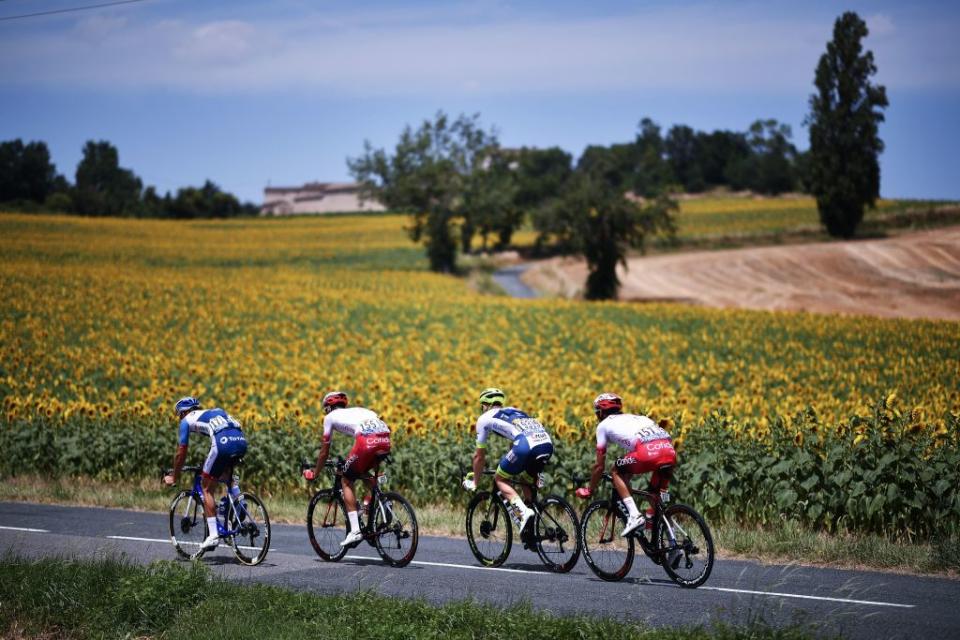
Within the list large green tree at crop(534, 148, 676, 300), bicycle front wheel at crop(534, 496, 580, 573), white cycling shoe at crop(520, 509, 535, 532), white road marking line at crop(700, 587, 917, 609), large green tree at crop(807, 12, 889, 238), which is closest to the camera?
white road marking line at crop(700, 587, 917, 609)

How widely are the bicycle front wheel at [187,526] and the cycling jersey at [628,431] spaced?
5.33m

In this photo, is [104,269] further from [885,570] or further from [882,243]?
[885,570]

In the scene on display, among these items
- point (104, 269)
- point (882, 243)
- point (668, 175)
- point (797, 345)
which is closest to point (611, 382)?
point (797, 345)

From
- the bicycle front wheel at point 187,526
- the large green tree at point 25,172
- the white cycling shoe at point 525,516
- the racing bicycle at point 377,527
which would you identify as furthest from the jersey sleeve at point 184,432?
the large green tree at point 25,172

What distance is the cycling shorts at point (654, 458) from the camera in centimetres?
1064

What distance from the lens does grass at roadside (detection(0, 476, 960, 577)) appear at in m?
11.9

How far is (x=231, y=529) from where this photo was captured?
12461 millimetres

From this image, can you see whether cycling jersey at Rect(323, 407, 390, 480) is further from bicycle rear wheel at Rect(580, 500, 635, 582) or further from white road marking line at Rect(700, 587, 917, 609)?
white road marking line at Rect(700, 587, 917, 609)

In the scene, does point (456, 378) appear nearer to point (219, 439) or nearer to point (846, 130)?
point (219, 439)

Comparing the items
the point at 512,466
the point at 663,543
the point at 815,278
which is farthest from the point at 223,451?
the point at 815,278

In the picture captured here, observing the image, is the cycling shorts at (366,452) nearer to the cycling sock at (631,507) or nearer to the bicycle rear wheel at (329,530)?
the bicycle rear wheel at (329,530)

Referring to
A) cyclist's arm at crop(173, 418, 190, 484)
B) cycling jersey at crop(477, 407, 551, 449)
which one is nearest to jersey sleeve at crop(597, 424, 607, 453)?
cycling jersey at crop(477, 407, 551, 449)

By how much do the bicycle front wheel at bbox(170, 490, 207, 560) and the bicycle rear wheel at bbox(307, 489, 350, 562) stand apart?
1412 mm

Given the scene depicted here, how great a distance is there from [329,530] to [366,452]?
1636 millimetres
